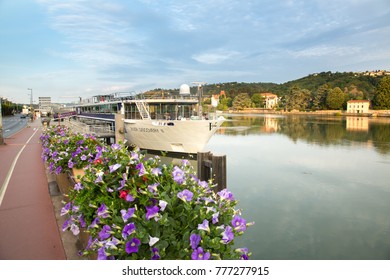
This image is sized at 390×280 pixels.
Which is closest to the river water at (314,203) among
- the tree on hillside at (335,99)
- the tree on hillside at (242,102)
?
the tree on hillside at (335,99)

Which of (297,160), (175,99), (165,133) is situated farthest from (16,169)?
(297,160)

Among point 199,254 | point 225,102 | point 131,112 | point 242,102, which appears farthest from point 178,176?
point 225,102

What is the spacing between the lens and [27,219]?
4.75 meters

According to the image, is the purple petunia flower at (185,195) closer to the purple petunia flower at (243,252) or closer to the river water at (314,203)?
the purple petunia flower at (243,252)

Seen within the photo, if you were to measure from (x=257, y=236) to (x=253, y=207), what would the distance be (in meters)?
2.38

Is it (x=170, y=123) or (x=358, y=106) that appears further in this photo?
(x=358, y=106)

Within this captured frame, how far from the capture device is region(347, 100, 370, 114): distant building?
86.8 metres

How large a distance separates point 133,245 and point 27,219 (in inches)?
145

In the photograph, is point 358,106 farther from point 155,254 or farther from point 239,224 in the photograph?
point 155,254

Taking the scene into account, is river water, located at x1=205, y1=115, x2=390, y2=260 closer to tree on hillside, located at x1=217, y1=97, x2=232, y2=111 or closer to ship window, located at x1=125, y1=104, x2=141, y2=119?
ship window, located at x1=125, y1=104, x2=141, y2=119

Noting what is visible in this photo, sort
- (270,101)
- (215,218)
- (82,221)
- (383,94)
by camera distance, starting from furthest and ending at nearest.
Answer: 1. (270,101)
2. (383,94)
3. (82,221)
4. (215,218)

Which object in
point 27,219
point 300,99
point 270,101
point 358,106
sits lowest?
point 27,219

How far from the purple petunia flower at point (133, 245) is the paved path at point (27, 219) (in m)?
2.03

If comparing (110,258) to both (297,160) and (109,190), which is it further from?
(297,160)
